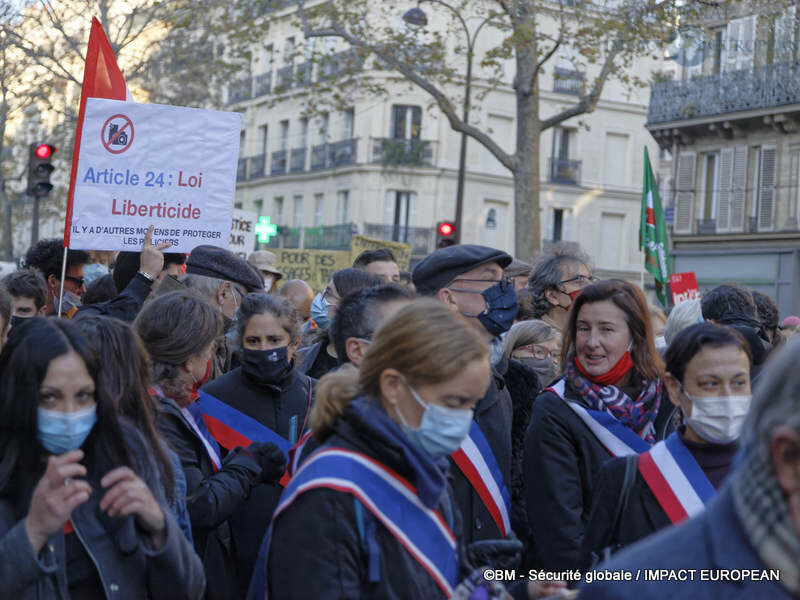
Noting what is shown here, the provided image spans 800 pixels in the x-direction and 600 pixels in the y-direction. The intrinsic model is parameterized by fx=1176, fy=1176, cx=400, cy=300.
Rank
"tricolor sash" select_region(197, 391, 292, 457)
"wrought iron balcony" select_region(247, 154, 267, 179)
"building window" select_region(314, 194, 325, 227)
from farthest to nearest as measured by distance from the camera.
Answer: "wrought iron balcony" select_region(247, 154, 267, 179)
"building window" select_region(314, 194, 325, 227)
"tricolor sash" select_region(197, 391, 292, 457)

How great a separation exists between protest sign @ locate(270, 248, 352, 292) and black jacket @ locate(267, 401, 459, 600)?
13445mm

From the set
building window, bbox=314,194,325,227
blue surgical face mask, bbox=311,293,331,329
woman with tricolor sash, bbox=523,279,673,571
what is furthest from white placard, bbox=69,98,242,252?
building window, bbox=314,194,325,227

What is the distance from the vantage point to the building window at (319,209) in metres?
50.0

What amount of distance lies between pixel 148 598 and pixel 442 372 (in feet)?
3.72

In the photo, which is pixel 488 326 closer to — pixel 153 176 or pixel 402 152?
pixel 153 176

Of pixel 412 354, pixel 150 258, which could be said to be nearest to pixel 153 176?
pixel 150 258

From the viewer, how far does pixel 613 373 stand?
4703mm

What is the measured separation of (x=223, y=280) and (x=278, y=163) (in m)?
46.7

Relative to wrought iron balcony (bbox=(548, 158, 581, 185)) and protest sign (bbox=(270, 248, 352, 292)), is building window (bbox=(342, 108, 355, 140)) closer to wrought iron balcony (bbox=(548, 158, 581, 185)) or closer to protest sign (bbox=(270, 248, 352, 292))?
wrought iron balcony (bbox=(548, 158, 581, 185))

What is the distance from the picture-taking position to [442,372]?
3.08m

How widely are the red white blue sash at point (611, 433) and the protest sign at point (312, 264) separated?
39.6 ft

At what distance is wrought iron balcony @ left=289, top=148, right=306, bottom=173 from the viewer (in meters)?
51.0

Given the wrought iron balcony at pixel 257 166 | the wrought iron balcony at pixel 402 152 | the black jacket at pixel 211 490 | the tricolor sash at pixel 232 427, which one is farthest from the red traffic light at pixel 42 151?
the wrought iron balcony at pixel 257 166

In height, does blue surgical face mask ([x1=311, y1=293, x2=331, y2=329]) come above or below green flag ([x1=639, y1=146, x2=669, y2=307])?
below
